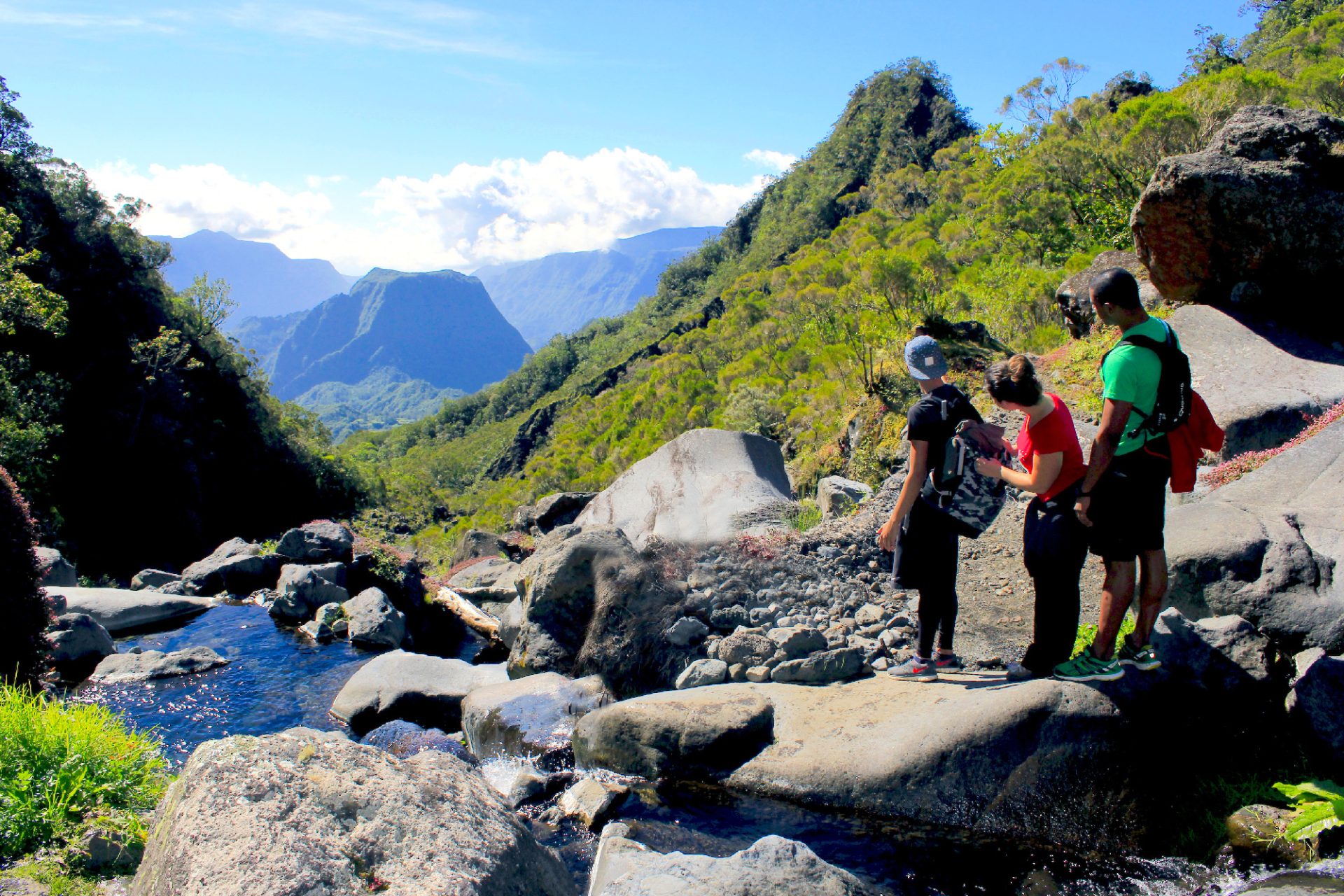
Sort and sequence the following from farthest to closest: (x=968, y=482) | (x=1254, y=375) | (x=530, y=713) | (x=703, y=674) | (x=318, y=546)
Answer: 1. (x=318, y=546)
2. (x=1254, y=375)
3. (x=530, y=713)
4. (x=703, y=674)
5. (x=968, y=482)

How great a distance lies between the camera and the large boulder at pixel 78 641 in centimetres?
941

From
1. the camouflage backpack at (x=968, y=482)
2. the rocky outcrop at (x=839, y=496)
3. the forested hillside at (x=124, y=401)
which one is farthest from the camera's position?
the forested hillside at (x=124, y=401)

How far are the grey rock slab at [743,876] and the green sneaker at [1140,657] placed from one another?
2.09m

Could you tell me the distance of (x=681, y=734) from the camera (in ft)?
17.8

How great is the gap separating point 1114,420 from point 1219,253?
27.1 ft

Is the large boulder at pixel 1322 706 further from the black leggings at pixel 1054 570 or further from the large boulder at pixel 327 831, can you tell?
the large boulder at pixel 327 831

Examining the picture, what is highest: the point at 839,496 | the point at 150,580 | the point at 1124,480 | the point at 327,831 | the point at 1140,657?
the point at 1124,480

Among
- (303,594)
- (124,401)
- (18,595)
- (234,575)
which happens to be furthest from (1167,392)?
(124,401)

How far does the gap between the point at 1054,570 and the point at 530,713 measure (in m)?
4.38

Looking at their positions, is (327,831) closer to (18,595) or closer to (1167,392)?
(1167,392)

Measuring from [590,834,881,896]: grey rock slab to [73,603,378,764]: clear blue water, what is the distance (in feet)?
14.8

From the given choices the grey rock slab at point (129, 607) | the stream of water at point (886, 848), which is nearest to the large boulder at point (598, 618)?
the stream of water at point (886, 848)

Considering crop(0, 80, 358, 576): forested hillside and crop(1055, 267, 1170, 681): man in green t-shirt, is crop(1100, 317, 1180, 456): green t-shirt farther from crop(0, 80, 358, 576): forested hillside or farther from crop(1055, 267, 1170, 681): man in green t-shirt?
crop(0, 80, 358, 576): forested hillside

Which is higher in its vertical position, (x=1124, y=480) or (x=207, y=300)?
(x=207, y=300)
